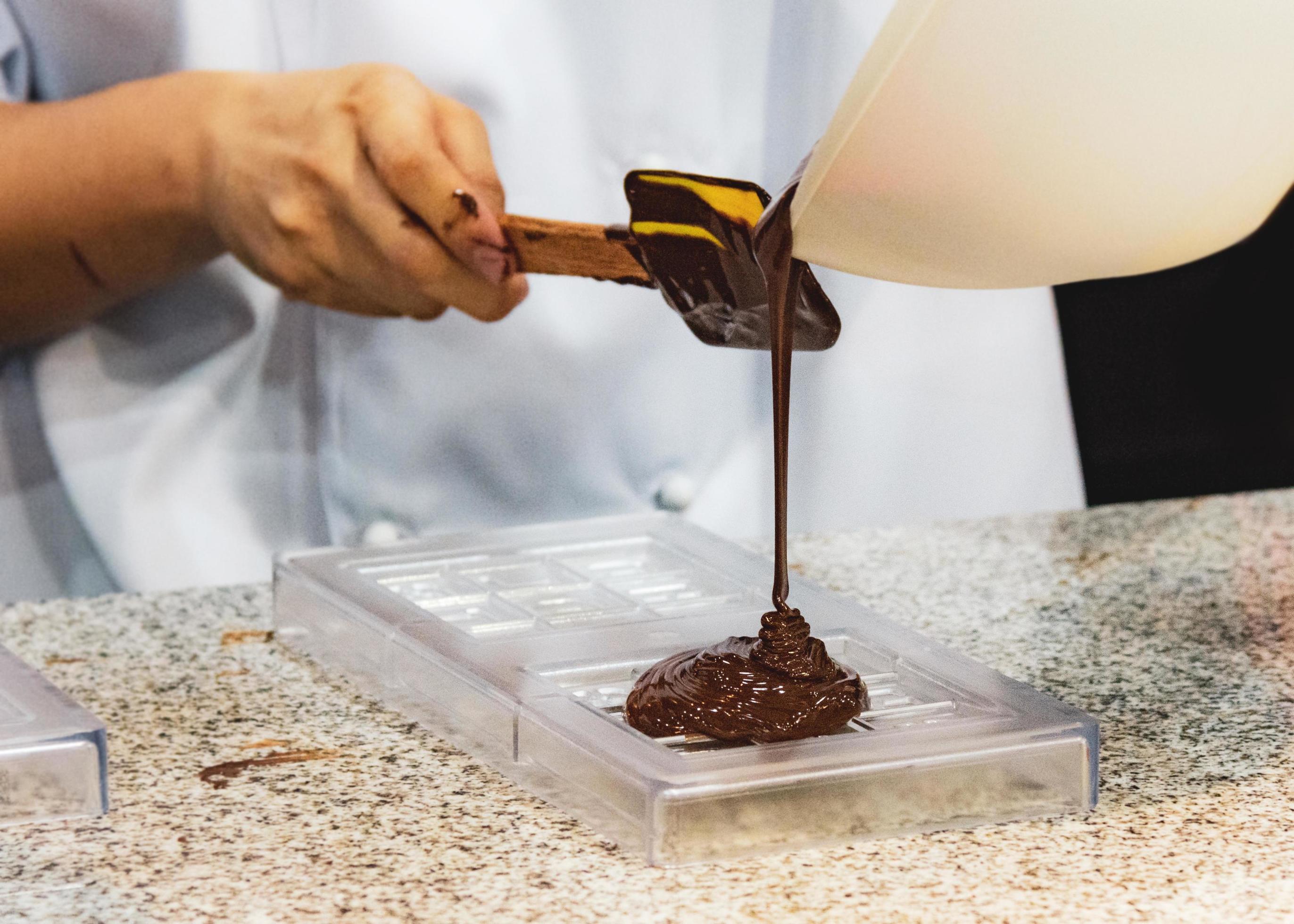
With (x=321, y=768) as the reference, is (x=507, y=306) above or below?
above

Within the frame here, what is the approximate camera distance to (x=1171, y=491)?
1.62 metres

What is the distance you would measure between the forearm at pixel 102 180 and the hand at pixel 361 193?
0.02m

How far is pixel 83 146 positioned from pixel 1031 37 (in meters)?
0.87

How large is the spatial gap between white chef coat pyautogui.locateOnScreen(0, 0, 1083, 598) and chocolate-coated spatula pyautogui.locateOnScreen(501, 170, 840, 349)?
0.36 m

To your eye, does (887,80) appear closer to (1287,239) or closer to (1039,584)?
(1039,584)

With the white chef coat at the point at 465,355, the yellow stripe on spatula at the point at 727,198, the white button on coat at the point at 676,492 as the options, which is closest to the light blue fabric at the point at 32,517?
the white chef coat at the point at 465,355

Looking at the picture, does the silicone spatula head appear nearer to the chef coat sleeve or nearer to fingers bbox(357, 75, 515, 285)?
fingers bbox(357, 75, 515, 285)

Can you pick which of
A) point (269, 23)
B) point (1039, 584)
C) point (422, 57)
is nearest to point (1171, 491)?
point (1039, 584)

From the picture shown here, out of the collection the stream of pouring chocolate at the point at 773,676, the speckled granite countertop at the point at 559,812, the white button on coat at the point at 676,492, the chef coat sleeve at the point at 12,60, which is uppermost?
the chef coat sleeve at the point at 12,60

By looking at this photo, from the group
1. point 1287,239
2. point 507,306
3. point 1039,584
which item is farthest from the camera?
point 1287,239

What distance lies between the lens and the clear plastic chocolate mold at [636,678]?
60 cm

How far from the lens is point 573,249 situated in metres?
0.94

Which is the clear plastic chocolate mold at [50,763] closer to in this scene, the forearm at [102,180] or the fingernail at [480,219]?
the fingernail at [480,219]

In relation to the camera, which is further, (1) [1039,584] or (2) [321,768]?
(1) [1039,584]
